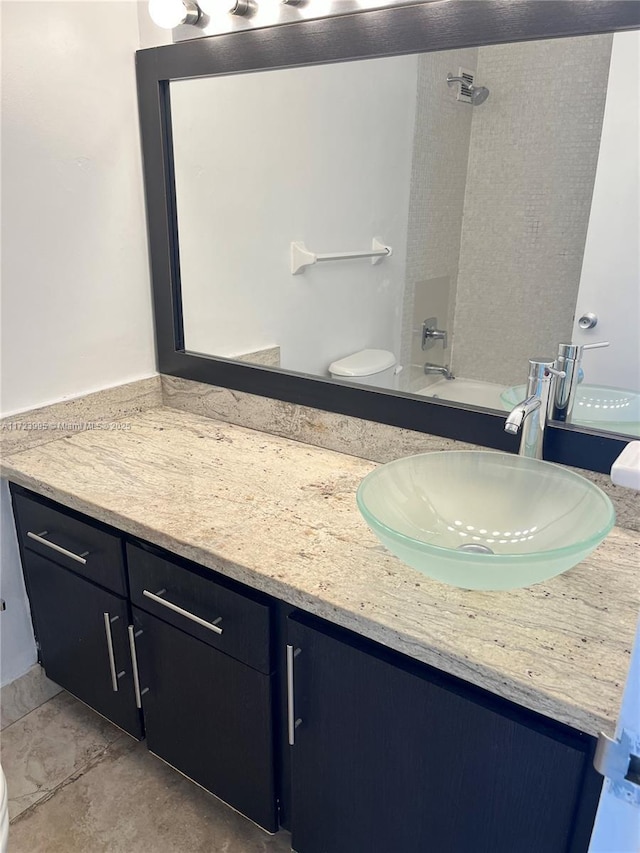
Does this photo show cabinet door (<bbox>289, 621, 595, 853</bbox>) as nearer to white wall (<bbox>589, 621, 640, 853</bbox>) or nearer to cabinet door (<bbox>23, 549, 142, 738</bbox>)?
white wall (<bbox>589, 621, 640, 853</bbox>)

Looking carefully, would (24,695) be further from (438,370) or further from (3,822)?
(438,370)

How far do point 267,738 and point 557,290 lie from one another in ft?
3.39

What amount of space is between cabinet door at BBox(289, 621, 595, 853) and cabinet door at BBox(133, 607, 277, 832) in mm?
94

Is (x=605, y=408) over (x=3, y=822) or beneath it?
over

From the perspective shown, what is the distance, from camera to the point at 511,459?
4.10 feet

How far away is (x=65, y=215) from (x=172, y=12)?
1.74 ft

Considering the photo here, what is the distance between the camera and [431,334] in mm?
1495

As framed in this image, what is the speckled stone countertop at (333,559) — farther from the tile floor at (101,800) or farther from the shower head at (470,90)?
the shower head at (470,90)

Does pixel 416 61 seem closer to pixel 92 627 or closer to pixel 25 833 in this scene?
pixel 92 627

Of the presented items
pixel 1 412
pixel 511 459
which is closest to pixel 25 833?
pixel 1 412

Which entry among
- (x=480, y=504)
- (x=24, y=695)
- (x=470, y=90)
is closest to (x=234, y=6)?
(x=470, y=90)

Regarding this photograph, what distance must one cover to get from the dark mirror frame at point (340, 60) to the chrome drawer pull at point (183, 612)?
59cm

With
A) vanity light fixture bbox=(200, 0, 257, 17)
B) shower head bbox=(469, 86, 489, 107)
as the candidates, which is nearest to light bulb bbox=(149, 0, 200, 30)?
vanity light fixture bbox=(200, 0, 257, 17)

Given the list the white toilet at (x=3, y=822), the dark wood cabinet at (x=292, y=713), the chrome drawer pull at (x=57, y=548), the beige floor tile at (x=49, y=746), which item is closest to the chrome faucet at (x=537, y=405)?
the dark wood cabinet at (x=292, y=713)
